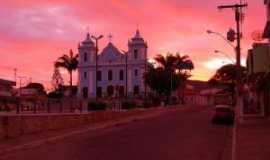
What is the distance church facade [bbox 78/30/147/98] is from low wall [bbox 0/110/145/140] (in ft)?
232

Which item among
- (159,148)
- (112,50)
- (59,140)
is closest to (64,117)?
(59,140)

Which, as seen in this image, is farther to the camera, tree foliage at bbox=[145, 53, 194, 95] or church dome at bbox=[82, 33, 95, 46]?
church dome at bbox=[82, 33, 95, 46]

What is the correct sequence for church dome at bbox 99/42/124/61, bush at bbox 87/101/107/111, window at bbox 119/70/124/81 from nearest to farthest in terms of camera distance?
bush at bbox 87/101/107/111 < window at bbox 119/70/124/81 < church dome at bbox 99/42/124/61

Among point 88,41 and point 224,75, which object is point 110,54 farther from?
point 224,75

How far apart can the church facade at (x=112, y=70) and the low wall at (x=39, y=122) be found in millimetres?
70734

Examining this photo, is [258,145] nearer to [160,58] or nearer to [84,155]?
[84,155]

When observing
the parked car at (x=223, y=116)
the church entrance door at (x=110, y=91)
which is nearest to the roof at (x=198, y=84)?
the church entrance door at (x=110, y=91)

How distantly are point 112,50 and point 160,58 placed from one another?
14.5 metres

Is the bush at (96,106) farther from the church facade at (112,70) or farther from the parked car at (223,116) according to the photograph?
the church facade at (112,70)

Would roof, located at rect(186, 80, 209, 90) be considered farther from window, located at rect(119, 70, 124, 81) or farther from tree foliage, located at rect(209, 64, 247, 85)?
window, located at rect(119, 70, 124, 81)

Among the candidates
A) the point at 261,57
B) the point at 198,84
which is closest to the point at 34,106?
the point at 261,57

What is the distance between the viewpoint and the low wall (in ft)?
93.2

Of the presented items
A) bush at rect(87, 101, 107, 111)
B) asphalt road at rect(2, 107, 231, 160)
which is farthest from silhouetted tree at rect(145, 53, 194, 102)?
asphalt road at rect(2, 107, 231, 160)

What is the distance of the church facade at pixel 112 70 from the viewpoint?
11938 cm
